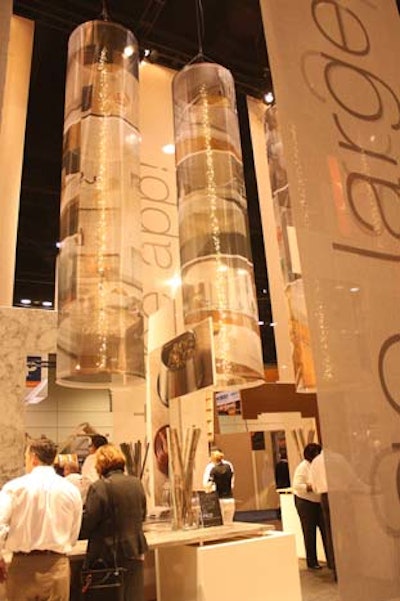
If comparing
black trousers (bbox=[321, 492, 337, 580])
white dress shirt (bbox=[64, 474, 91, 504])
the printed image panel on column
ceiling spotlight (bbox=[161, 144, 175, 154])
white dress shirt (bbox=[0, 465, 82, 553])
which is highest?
ceiling spotlight (bbox=[161, 144, 175, 154])

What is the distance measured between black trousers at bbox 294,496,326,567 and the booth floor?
0.14 m

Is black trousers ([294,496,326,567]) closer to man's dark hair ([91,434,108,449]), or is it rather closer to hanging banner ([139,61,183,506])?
hanging banner ([139,61,183,506])

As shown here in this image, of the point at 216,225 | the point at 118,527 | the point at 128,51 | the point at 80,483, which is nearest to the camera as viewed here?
the point at 128,51

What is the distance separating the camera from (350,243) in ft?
3.52

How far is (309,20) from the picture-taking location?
4.14ft

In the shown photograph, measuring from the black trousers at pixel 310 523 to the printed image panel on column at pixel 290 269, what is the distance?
10.5 ft

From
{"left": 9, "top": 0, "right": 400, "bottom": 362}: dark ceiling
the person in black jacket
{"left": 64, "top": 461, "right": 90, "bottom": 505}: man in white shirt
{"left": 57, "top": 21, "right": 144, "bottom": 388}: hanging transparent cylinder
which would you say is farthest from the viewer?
{"left": 9, "top": 0, "right": 400, "bottom": 362}: dark ceiling

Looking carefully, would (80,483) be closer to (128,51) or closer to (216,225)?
(216,225)

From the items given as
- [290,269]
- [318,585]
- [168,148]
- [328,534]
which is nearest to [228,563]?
[318,585]

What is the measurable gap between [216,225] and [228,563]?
193 cm

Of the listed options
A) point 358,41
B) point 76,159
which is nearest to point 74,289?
point 76,159

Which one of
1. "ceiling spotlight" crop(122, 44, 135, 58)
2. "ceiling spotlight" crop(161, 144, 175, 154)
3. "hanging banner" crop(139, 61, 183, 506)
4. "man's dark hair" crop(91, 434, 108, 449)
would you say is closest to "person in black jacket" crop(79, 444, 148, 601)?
"man's dark hair" crop(91, 434, 108, 449)

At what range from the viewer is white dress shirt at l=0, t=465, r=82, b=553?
94.6 inches

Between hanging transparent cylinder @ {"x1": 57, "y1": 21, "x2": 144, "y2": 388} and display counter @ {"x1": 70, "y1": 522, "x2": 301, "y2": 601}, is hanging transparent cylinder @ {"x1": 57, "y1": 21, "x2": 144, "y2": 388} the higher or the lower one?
the higher one
